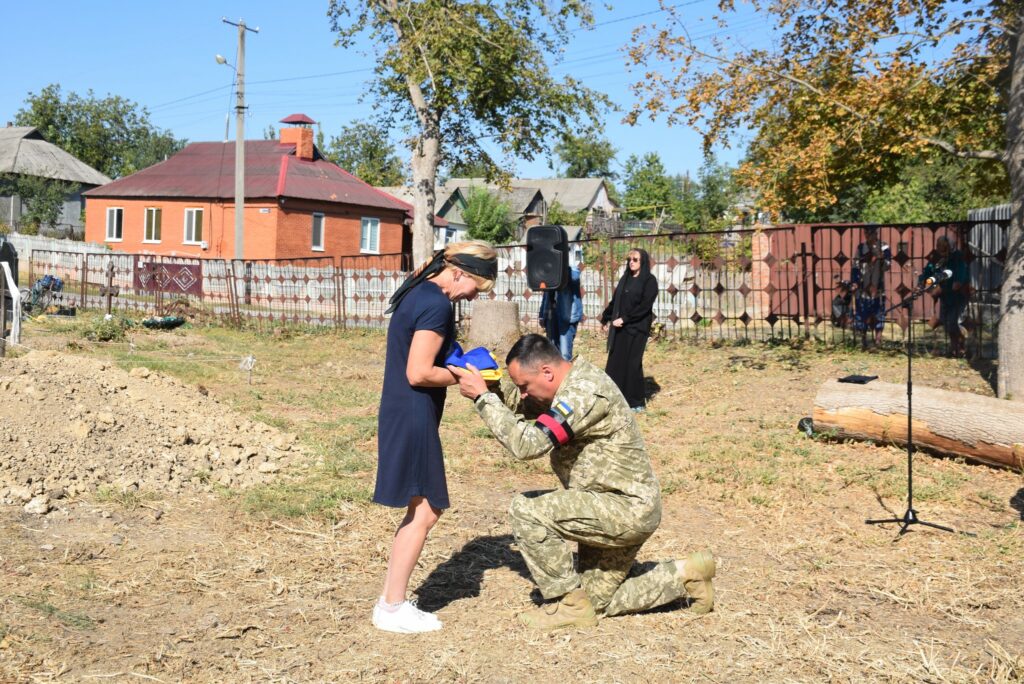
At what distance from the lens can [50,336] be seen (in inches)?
640

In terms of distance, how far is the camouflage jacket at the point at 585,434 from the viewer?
4.31m

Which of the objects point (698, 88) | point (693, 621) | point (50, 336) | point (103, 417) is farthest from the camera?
point (50, 336)

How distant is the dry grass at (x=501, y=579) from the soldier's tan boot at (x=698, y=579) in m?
0.08

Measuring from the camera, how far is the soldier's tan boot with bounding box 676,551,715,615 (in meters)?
4.81

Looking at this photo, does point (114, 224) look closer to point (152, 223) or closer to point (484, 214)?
point (152, 223)

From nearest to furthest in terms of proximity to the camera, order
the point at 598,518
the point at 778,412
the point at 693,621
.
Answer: the point at 598,518 < the point at 693,621 < the point at 778,412

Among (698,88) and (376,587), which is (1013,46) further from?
(376,587)

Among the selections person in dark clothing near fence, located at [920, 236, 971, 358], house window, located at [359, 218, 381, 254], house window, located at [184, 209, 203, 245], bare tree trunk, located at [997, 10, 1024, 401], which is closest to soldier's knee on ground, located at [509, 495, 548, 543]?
bare tree trunk, located at [997, 10, 1024, 401]

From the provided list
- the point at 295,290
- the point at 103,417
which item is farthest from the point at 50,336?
the point at 103,417

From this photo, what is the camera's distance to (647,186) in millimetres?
74125

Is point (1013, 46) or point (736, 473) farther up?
point (1013, 46)

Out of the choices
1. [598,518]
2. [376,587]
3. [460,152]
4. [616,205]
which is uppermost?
[616,205]

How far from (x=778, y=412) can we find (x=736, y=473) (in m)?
2.59

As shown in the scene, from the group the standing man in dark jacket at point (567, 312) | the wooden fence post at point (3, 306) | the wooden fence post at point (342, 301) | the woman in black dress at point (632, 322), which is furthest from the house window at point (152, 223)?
the woman in black dress at point (632, 322)
